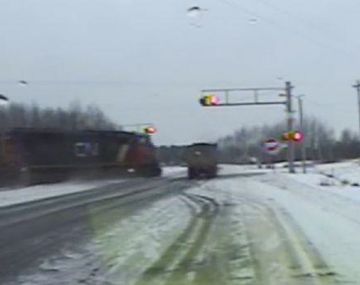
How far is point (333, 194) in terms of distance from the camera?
30266 millimetres

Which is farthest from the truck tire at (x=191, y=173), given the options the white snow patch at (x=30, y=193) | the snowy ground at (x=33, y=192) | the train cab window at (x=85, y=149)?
the white snow patch at (x=30, y=193)

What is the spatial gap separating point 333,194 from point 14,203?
11.6 meters

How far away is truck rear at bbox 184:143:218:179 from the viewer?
63906mm

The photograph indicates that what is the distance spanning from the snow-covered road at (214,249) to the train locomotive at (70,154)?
93.1 ft

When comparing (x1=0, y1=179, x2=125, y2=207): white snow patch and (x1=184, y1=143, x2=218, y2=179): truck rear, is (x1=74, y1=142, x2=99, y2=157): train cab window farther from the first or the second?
(x1=0, y1=179, x2=125, y2=207): white snow patch

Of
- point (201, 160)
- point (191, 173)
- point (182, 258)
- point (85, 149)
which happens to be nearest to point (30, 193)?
point (85, 149)

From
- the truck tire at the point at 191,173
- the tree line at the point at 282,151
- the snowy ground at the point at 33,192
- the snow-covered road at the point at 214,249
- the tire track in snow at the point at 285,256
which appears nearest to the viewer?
the tire track in snow at the point at 285,256

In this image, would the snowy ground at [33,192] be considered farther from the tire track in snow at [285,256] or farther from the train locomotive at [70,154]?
the tire track in snow at [285,256]

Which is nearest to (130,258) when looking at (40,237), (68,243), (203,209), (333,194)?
(68,243)

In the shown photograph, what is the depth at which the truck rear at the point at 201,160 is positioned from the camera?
210 feet

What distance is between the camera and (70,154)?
58062mm

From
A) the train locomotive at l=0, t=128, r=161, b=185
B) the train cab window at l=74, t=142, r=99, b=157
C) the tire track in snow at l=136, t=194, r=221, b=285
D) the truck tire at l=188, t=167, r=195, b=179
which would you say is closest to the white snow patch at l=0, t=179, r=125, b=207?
the train locomotive at l=0, t=128, r=161, b=185

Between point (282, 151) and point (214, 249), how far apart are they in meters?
108

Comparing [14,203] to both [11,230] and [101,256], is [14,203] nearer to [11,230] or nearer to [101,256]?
[11,230]
